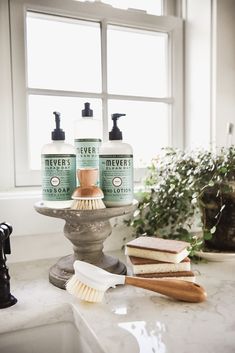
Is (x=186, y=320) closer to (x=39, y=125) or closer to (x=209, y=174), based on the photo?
(x=209, y=174)

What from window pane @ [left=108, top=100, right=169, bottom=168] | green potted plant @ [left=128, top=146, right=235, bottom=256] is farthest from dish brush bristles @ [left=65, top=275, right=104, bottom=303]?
window pane @ [left=108, top=100, right=169, bottom=168]

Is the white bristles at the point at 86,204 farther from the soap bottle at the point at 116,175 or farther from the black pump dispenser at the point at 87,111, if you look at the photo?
the black pump dispenser at the point at 87,111

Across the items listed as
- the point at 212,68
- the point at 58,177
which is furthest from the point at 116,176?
the point at 212,68

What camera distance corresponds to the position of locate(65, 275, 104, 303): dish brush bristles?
509mm

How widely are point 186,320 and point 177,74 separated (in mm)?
788

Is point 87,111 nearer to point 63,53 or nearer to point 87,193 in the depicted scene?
point 87,193

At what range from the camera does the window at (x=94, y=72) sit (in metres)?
0.84

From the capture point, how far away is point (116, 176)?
585 millimetres

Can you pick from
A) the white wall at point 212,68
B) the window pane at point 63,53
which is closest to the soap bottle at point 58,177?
the window pane at point 63,53

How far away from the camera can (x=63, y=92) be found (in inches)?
34.9

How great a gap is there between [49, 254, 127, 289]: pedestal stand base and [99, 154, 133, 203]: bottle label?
0.42ft

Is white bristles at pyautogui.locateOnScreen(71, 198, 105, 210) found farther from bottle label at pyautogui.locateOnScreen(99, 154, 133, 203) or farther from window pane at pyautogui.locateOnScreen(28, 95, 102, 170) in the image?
window pane at pyautogui.locateOnScreen(28, 95, 102, 170)

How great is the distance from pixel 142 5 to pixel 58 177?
2.30 ft

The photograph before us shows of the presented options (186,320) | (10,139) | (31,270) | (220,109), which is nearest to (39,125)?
(10,139)
